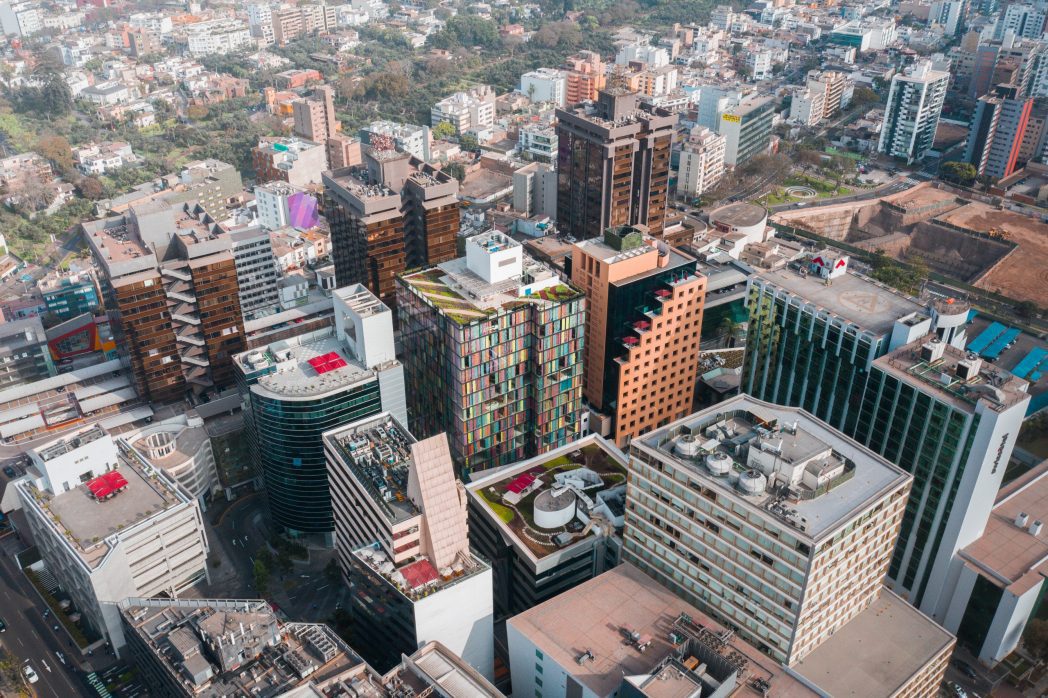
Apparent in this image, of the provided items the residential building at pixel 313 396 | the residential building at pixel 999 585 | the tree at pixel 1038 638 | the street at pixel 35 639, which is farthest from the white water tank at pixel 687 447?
the street at pixel 35 639

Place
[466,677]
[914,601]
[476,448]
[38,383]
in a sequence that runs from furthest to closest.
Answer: [38,383] → [476,448] → [914,601] → [466,677]

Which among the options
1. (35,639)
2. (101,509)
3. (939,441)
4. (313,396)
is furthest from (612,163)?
(35,639)

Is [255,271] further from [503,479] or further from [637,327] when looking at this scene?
[503,479]

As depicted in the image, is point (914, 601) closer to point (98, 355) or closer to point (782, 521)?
point (782, 521)

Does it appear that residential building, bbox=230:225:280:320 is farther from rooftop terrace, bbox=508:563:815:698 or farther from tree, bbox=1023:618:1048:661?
tree, bbox=1023:618:1048:661

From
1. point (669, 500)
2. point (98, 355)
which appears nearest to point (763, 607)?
point (669, 500)

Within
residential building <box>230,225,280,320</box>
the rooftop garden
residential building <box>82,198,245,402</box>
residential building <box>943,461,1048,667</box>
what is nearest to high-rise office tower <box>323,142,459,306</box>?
residential building <box>230,225,280,320</box>
